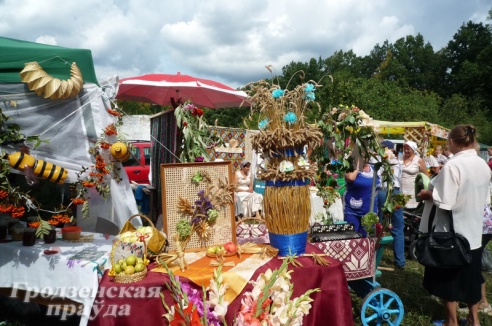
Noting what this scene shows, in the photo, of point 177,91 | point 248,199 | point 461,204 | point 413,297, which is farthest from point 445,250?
point 177,91

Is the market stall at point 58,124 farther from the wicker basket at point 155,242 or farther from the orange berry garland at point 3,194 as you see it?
the wicker basket at point 155,242

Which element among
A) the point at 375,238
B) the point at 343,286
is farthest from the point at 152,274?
the point at 375,238

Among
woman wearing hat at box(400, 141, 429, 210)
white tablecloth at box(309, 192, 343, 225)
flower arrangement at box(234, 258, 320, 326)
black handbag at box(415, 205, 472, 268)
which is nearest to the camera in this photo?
flower arrangement at box(234, 258, 320, 326)

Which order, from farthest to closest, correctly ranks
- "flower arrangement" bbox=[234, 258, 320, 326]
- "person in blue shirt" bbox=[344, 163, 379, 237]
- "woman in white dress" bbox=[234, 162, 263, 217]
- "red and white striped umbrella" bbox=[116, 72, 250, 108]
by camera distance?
"woman in white dress" bbox=[234, 162, 263, 217] → "red and white striped umbrella" bbox=[116, 72, 250, 108] → "person in blue shirt" bbox=[344, 163, 379, 237] → "flower arrangement" bbox=[234, 258, 320, 326]

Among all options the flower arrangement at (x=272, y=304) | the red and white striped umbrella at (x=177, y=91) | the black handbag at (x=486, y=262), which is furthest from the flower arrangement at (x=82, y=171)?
the black handbag at (x=486, y=262)

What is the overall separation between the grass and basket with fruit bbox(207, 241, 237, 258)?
115cm

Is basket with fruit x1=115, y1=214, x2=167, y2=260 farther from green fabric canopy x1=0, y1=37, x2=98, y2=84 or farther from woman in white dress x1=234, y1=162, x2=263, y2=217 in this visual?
woman in white dress x1=234, y1=162, x2=263, y2=217

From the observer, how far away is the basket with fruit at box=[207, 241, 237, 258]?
2342mm

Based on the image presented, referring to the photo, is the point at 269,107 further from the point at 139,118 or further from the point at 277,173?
the point at 139,118

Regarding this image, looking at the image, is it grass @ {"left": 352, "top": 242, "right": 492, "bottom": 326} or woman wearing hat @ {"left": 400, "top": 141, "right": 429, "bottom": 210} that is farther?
woman wearing hat @ {"left": 400, "top": 141, "right": 429, "bottom": 210}

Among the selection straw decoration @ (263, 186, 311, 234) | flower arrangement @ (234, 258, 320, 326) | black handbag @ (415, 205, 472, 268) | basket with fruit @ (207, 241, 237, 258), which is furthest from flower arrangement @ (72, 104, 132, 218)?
black handbag @ (415, 205, 472, 268)

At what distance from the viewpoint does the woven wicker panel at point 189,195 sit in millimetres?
2441

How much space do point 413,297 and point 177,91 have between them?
3952 mm

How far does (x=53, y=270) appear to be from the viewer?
2.47 m
